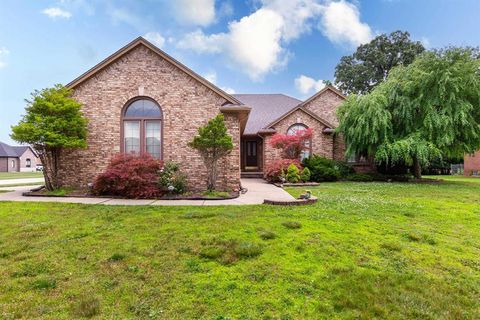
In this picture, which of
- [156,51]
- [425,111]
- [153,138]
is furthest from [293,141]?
[156,51]

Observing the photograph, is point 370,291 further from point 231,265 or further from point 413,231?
point 413,231

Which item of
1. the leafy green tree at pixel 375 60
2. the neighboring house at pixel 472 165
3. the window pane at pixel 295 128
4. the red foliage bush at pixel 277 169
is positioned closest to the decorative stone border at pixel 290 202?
the red foliage bush at pixel 277 169

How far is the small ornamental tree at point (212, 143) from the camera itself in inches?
364

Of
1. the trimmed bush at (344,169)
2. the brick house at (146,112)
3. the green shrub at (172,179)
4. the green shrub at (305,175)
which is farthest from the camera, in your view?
the trimmed bush at (344,169)

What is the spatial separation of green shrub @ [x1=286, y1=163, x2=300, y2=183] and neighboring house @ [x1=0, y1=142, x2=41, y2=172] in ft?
156

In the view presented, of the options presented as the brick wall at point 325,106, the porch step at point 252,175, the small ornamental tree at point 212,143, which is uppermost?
the brick wall at point 325,106

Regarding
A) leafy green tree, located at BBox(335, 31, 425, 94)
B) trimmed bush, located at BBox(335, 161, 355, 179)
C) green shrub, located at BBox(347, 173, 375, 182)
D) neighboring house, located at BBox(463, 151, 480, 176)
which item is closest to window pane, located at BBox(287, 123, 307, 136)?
trimmed bush, located at BBox(335, 161, 355, 179)

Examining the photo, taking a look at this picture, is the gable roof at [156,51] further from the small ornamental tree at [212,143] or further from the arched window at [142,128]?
the arched window at [142,128]

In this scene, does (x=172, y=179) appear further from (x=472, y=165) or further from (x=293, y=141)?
(x=472, y=165)

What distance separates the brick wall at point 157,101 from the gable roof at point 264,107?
31.5ft

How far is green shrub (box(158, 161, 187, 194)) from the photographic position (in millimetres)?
9336

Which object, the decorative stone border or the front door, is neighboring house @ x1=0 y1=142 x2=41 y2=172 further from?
the decorative stone border

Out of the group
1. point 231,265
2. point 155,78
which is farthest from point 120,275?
point 155,78

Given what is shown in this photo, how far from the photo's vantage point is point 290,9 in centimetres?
1471
